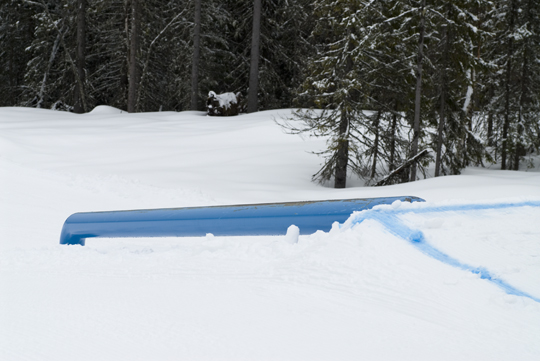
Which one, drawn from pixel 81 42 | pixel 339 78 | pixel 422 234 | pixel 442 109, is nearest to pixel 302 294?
pixel 422 234

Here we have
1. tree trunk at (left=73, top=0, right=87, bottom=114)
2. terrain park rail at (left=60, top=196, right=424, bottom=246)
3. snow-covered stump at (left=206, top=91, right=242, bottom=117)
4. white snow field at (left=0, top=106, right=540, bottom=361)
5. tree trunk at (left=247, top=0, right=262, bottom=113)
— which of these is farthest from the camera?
tree trunk at (left=73, top=0, right=87, bottom=114)

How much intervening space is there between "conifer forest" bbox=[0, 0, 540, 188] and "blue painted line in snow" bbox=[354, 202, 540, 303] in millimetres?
8027

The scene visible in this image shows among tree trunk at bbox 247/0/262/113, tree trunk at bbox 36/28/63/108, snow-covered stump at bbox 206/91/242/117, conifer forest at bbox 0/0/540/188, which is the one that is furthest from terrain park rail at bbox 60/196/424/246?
tree trunk at bbox 36/28/63/108

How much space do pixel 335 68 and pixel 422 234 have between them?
9.70 meters

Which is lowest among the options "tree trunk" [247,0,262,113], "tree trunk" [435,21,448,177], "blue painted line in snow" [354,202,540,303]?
"blue painted line in snow" [354,202,540,303]

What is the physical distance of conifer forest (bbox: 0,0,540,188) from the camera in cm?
1232

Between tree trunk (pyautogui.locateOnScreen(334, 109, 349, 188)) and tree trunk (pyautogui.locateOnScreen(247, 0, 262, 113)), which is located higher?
tree trunk (pyautogui.locateOnScreen(247, 0, 262, 113))

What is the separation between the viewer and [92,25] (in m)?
26.2

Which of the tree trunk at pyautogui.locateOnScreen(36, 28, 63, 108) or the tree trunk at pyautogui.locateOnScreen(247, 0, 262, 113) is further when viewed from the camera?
the tree trunk at pyautogui.locateOnScreen(36, 28, 63, 108)

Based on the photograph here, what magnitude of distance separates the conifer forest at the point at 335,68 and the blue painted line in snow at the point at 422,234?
8.03 meters

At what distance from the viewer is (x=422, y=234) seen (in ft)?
9.76

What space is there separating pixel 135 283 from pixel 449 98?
14367mm

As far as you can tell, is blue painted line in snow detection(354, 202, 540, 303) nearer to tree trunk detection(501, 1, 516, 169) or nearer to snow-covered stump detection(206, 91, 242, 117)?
snow-covered stump detection(206, 91, 242, 117)

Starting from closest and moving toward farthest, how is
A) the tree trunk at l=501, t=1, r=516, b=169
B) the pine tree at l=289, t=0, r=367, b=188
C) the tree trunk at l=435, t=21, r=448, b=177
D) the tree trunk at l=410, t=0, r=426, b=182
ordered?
the pine tree at l=289, t=0, r=367, b=188
the tree trunk at l=410, t=0, r=426, b=182
the tree trunk at l=435, t=21, r=448, b=177
the tree trunk at l=501, t=1, r=516, b=169
